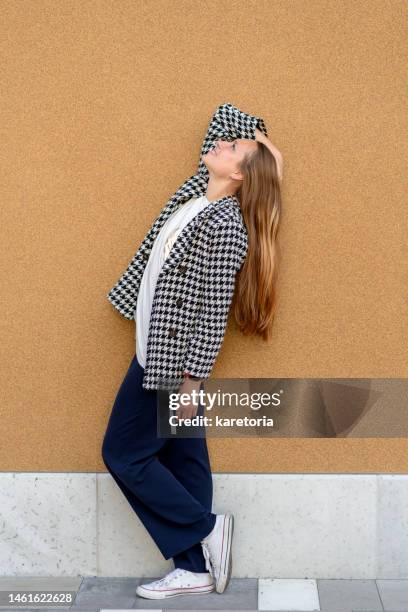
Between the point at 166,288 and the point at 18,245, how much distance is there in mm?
660

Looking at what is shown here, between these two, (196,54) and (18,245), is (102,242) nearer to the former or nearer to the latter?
(18,245)

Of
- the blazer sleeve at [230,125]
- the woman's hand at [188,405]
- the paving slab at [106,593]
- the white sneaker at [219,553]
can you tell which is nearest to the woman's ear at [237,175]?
the blazer sleeve at [230,125]

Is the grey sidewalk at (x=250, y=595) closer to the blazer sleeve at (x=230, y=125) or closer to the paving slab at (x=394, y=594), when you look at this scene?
the paving slab at (x=394, y=594)

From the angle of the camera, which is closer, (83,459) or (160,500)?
(160,500)

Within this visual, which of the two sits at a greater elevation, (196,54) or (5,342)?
(196,54)

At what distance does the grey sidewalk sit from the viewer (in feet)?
10.9

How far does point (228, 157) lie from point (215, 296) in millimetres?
521

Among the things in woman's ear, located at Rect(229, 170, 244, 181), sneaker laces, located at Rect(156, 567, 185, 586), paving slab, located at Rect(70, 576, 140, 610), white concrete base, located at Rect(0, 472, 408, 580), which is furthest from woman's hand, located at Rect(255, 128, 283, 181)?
paving slab, located at Rect(70, 576, 140, 610)

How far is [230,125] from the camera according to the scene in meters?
3.44

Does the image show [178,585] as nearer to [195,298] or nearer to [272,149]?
[195,298]

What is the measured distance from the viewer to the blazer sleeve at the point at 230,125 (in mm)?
3432

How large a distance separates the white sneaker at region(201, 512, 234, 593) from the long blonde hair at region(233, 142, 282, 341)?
796mm

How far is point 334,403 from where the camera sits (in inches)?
140

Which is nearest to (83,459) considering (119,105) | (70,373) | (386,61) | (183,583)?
(70,373)
